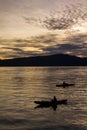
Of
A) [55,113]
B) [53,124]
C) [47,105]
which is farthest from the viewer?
[47,105]

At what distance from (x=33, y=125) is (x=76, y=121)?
265 inches

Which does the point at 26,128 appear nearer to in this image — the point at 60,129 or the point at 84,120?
the point at 60,129

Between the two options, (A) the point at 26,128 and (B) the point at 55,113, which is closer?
(A) the point at 26,128

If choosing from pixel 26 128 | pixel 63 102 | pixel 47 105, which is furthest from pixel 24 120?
pixel 63 102

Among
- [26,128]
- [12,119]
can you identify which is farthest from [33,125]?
[12,119]

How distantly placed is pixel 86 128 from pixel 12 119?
1203 centimetres

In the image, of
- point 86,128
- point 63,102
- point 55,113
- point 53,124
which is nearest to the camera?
point 86,128

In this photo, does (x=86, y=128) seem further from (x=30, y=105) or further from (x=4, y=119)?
(x=30, y=105)

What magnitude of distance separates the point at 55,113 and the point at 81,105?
32.4 ft

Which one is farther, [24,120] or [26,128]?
[24,120]

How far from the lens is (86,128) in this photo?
128 feet

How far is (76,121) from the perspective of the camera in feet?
144

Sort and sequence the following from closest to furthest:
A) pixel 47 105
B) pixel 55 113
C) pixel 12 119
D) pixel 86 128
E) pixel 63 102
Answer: pixel 86 128 < pixel 12 119 < pixel 55 113 < pixel 47 105 < pixel 63 102

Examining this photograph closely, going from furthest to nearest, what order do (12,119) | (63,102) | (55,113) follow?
1. (63,102)
2. (55,113)
3. (12,119)
